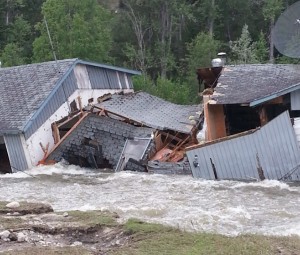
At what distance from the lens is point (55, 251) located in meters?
8.63

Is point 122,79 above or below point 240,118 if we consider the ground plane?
above

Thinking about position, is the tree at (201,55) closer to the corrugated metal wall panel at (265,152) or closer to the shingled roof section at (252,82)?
the shingled roof section at (252,82)

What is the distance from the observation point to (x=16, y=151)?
20547 mm

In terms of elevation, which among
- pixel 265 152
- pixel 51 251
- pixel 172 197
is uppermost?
pixel 51 251

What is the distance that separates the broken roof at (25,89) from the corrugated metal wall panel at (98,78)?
41cm

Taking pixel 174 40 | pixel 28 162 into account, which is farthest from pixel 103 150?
pixel 174 40

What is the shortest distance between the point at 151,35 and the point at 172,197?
31639mm

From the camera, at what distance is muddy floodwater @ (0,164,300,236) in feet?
39.9

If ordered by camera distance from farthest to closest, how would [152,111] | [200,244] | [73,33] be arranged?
[73,33]
[152,111]
[200,244]

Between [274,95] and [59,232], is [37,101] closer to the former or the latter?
[274,95]

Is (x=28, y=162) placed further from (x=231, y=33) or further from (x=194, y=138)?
(x=231, y=33)

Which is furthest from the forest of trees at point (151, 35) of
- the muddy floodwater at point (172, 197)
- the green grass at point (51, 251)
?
the green grass at point (51, 251)

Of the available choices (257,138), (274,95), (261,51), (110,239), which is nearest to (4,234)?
(110,239)

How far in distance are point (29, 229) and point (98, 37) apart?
27.0 m
